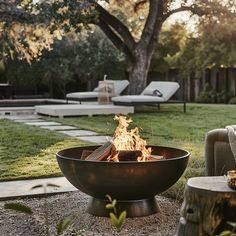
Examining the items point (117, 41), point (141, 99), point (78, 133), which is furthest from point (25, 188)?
point (117, 41)

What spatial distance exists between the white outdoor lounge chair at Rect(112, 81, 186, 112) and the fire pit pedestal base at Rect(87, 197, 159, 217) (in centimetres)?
842

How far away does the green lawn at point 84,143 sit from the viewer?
5145mm

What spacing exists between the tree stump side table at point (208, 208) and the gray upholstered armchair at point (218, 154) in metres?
1.10

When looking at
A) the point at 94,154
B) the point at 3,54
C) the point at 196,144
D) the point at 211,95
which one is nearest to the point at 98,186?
the point at 94,154

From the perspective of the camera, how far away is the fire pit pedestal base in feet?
11.3

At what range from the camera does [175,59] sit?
18453 millimetres

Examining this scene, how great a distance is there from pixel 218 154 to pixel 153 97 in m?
8.40

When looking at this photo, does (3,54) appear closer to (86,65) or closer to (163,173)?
(86,65)

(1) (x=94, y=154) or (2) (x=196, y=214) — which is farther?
(1) (x=94, y=154)

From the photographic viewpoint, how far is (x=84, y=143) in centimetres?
698

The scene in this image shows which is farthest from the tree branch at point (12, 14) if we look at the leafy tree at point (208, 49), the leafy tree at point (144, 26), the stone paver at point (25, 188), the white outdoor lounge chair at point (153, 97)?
the stone paver at point (25, 188)

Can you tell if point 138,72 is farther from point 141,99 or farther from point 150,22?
point 141,99

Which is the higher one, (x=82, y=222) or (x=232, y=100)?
(x=232, y=100)

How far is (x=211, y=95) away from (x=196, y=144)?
11.0 m
